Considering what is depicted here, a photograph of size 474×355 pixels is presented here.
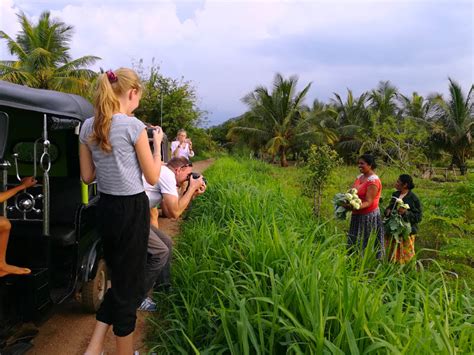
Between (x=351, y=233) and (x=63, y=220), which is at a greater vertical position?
(x=63, y=220)

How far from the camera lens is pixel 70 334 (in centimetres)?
344

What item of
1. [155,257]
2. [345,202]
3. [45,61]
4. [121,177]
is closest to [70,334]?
[155,257]

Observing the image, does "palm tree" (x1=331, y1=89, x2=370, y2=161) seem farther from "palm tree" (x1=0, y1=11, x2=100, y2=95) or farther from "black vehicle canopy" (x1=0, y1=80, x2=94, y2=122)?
"black vehicle canopy" (x1=0, y1=80, x2=94, y2=122)

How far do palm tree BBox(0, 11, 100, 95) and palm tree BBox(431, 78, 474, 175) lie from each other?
21.0 meters

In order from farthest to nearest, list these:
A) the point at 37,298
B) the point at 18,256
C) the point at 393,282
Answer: the point at 393,282
the point at 18,256
the point at 37,298

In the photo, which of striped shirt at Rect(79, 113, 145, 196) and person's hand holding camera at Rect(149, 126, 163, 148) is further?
person's hand holding camera at Rect(149, 126, 163, 148)

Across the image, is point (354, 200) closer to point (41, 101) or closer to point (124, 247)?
point (124, 247)

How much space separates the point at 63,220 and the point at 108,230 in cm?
143

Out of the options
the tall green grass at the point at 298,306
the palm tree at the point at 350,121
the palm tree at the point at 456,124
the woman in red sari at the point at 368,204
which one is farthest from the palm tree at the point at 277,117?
the tall green grass at the point at 298,306

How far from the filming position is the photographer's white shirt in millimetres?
3272

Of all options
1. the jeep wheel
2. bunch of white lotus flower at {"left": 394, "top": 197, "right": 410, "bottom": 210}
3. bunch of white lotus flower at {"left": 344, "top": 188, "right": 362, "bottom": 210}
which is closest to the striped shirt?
the jeep wheel

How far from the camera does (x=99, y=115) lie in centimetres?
231

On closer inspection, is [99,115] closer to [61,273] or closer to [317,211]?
[61,273]

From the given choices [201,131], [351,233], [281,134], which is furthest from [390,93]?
[351,233]
